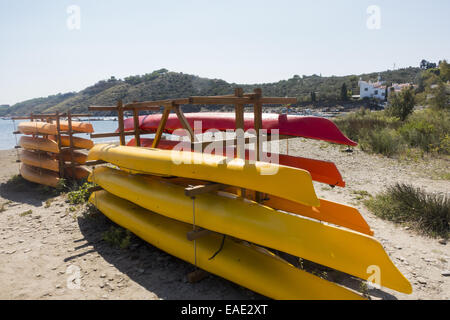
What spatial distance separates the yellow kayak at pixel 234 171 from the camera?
2.82 meters

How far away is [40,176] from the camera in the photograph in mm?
7996

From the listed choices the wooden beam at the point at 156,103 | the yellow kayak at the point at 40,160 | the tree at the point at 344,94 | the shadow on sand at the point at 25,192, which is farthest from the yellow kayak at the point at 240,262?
the tree at the point at 344,94

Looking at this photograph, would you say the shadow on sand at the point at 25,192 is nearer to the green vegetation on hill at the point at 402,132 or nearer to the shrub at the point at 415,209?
the shrub at the point at 415,209

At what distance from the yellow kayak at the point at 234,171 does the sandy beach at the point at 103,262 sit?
117 centimetres

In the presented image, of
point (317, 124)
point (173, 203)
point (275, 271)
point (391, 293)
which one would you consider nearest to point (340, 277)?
point (391, 293)

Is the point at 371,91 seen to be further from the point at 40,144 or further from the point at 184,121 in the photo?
the point at 184,121

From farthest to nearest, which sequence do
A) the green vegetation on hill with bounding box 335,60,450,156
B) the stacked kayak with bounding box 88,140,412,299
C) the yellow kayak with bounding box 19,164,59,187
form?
the green vegetation on hill with bounding box 335,60,450,156, the yellow kayak with bounding box 19,164,59,187, the stacked kayak with bounding box 88,140,412,299

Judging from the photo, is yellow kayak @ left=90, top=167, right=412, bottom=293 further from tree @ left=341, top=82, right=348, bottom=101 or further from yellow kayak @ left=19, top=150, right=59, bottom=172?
tree @ left=341, top=82, right=348, bottom=101

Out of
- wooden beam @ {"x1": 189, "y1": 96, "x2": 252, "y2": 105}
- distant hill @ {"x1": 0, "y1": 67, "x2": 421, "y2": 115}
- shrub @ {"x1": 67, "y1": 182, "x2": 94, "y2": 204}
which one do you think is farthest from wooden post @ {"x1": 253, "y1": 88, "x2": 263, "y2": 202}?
distant hill @ {"x1": 0, "y1": 67, "x2": 421, "y2": 115}

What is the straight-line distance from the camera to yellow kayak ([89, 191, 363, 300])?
2859 mm

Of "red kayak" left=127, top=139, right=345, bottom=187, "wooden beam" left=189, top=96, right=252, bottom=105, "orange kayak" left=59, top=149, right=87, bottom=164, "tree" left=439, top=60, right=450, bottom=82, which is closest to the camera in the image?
"wooden beam" left=189, top=96, right=252, bottom=105

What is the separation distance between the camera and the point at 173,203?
3643mm

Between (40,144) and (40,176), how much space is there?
0.97m

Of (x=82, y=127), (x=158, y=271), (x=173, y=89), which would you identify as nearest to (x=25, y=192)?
(x=82, y=127)
